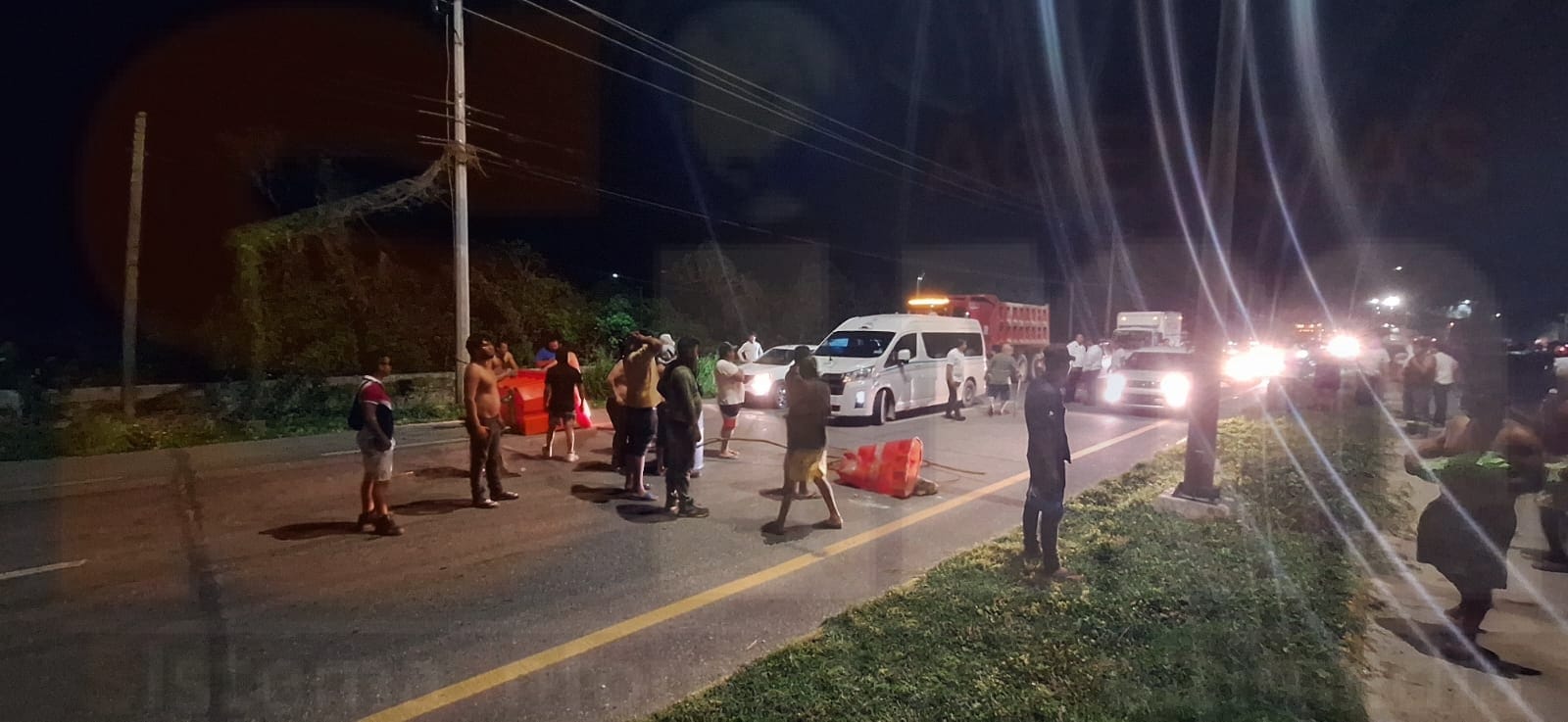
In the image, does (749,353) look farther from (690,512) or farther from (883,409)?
(690,512)

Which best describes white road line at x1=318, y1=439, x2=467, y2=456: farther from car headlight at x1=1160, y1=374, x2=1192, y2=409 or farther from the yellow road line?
car headlight at x1=1160, y1=374, x2=1192, y2=409

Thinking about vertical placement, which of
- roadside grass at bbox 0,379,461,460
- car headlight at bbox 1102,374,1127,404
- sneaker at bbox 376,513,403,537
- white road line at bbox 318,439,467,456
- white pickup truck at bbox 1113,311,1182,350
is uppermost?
white pickup truck at bbox 1113,311,1182,350

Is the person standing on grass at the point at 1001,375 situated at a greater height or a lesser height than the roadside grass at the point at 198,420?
greater

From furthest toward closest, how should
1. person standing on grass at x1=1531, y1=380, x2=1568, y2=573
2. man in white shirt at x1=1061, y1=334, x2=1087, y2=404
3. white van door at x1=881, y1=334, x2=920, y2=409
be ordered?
man in white shirt at x1=1061, y1=334, x2=1087, y2=404
white van door at x1=881, y1=334, x2=920, y2=409
person standing on grass at x1=1531, y1=380, x2=1568, y2=573

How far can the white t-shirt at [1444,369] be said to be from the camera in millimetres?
14133

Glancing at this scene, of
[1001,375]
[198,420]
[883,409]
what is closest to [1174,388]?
[1001,375]

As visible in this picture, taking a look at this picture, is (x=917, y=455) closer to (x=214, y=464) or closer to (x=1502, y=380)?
(x=1502, y=380)

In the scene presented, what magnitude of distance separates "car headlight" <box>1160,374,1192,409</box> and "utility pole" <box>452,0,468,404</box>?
13588 millimetres

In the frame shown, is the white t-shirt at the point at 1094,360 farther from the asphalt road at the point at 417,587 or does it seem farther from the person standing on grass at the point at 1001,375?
the asphalt road at the point at 417,587

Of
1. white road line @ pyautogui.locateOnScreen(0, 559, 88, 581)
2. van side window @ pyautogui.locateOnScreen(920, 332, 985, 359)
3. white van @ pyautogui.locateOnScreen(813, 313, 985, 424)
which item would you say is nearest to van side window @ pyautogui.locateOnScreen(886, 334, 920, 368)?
white van @ pyautogui.locateOnScreen(813, 313, 985, 424)

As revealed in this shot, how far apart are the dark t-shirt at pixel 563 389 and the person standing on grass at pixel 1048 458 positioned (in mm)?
5889

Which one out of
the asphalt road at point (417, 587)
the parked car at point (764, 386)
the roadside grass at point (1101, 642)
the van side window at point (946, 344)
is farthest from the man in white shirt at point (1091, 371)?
the roadside grass at point (1101, 642)

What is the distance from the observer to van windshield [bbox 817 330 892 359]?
15.3 m

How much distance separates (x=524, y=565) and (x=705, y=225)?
25500 millimetres
